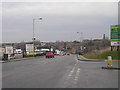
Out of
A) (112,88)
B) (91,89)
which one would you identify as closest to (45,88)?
(91,89)

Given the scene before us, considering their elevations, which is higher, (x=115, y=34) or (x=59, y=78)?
(x=115, y=34)

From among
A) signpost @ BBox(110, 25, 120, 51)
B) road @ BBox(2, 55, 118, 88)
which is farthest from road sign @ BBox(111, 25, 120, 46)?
road @ BBox(2, 55, 118, 88)

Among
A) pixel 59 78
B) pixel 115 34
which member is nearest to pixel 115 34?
pixel 115 34

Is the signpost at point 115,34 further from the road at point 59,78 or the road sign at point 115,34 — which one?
the road at point 59,78

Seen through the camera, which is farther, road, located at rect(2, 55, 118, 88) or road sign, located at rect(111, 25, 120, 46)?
road sign, located at rect(111, 25, 120, 46)

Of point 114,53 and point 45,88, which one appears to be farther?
point 114,53

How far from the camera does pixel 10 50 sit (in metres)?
50.5

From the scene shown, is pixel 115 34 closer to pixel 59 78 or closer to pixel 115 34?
pixel 115 34

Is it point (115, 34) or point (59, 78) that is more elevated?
point (115, 34)

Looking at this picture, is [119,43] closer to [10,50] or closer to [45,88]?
[10,50]

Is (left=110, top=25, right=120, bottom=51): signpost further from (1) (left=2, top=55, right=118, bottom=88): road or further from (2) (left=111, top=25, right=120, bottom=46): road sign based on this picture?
(1) (left=2, top=55, right=118, bottom=88): road

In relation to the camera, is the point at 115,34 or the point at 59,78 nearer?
the point at 59,78

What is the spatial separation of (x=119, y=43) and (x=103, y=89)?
1473 inches

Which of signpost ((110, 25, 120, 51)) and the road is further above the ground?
signpost ((110, 25, 120, 51))
